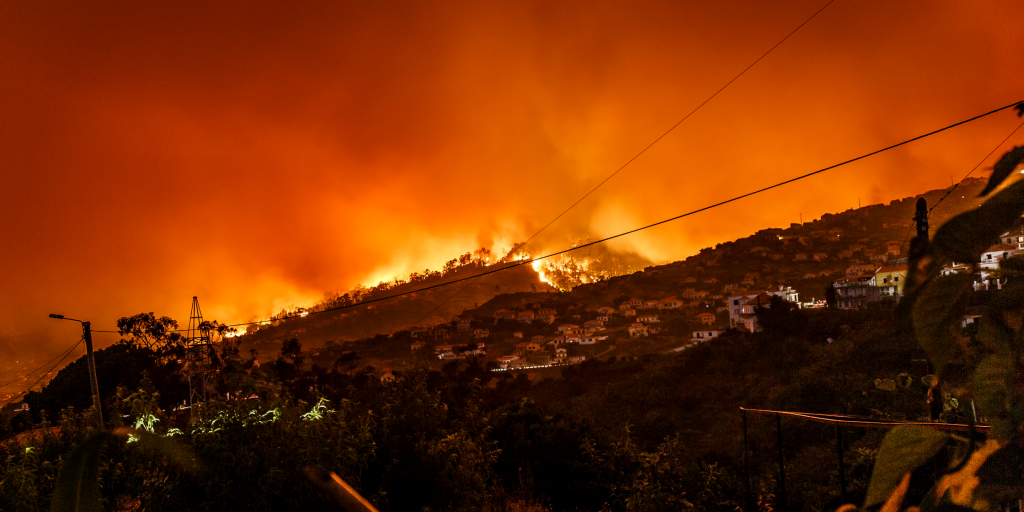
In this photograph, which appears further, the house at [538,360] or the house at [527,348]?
the house at [527,348]

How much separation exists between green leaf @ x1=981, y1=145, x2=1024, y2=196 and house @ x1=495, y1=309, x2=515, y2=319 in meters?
53.3

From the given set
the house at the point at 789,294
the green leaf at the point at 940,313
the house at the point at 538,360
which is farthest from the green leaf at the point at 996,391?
the house at the point at 789,294

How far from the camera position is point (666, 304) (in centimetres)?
4775

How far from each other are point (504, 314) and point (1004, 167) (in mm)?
55206

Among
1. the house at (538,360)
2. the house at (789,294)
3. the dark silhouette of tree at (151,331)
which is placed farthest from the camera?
the house at (789,294)

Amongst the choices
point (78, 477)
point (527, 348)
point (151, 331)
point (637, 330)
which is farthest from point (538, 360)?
point (78, 477)

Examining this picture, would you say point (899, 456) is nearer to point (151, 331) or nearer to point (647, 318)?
point (151, 331)

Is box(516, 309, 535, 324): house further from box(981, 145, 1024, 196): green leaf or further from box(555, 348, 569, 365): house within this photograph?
box(981, 145, 1024, 196): green leaf

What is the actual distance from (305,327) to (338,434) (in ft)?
186

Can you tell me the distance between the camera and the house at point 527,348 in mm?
39438

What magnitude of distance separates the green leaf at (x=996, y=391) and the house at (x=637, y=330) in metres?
41.7

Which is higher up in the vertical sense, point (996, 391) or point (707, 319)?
point (996, 391)

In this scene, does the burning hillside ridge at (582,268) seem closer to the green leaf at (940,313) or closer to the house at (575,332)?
the house at (575,332)

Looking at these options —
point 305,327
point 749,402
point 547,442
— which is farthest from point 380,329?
point 547,442
